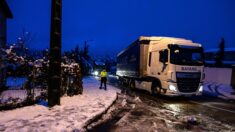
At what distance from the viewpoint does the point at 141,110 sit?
11.7 metres

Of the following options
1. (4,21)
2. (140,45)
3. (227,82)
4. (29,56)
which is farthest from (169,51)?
(227,82)

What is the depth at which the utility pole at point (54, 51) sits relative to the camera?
10.4 metres

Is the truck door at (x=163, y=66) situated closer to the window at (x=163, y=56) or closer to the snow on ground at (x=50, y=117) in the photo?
the window at (x=163, y=56)

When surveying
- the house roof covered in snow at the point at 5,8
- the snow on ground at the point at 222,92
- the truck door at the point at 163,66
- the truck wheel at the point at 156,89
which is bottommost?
the snow on ground at the point at 222,92

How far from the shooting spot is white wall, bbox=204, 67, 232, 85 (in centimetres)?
3069

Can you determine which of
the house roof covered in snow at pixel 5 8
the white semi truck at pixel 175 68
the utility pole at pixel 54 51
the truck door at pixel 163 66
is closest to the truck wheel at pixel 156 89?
the white semi truck at pixel 175 68

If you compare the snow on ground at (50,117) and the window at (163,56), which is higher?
the window at (163,56)

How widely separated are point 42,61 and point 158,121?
577 centimetres

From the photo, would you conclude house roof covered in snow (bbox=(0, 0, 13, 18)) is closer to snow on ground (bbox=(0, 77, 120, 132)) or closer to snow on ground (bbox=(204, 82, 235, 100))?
snow on ground (bbox=(0, 77, 120, 132))

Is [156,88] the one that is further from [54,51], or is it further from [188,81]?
[54,51]

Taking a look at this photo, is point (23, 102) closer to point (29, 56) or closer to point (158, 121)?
point (29, 56)

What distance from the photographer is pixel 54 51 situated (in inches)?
412

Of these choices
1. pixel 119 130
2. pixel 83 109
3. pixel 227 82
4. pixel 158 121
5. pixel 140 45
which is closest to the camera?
pixel 119 130

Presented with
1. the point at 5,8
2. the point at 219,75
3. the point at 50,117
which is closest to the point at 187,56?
the point at 50,117
